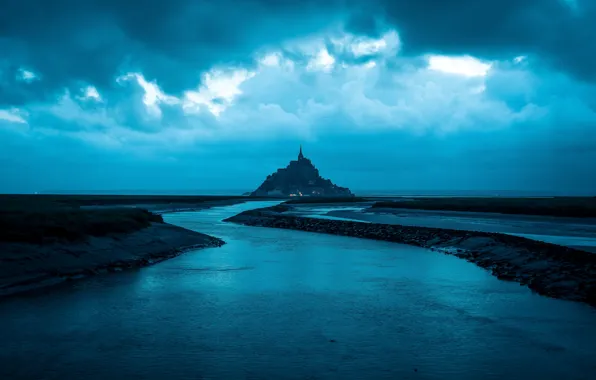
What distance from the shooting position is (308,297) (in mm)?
16375

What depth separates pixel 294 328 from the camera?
12422 mm

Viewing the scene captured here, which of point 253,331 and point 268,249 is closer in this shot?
point 253,331

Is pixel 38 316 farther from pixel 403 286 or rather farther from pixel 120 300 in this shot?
pixel 403 286

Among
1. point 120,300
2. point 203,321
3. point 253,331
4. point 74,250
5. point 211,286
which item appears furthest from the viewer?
point 74,250

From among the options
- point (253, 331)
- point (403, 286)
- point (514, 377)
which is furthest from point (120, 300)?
point (514, 377)

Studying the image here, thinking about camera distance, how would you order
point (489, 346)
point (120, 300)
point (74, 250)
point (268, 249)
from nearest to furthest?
point (489, 346) < point (120, 300) < point (74, 250) < point (268, 249)

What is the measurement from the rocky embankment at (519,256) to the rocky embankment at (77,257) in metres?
17.2

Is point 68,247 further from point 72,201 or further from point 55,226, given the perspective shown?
point 72,201

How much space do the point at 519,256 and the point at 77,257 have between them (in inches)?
837

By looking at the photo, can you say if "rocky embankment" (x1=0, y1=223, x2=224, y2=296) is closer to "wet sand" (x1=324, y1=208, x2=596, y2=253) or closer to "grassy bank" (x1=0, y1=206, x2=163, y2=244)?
"grassy bank" (x1=0, y1=206, x2=163, y2=244)

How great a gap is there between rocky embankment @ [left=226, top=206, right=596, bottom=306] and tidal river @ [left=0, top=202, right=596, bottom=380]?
981 millimetres

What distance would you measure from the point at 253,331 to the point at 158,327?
268 cm

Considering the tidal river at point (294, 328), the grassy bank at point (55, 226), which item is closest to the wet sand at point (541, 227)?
the tidal river at point (294, 328)

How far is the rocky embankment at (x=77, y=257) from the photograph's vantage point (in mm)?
16828
